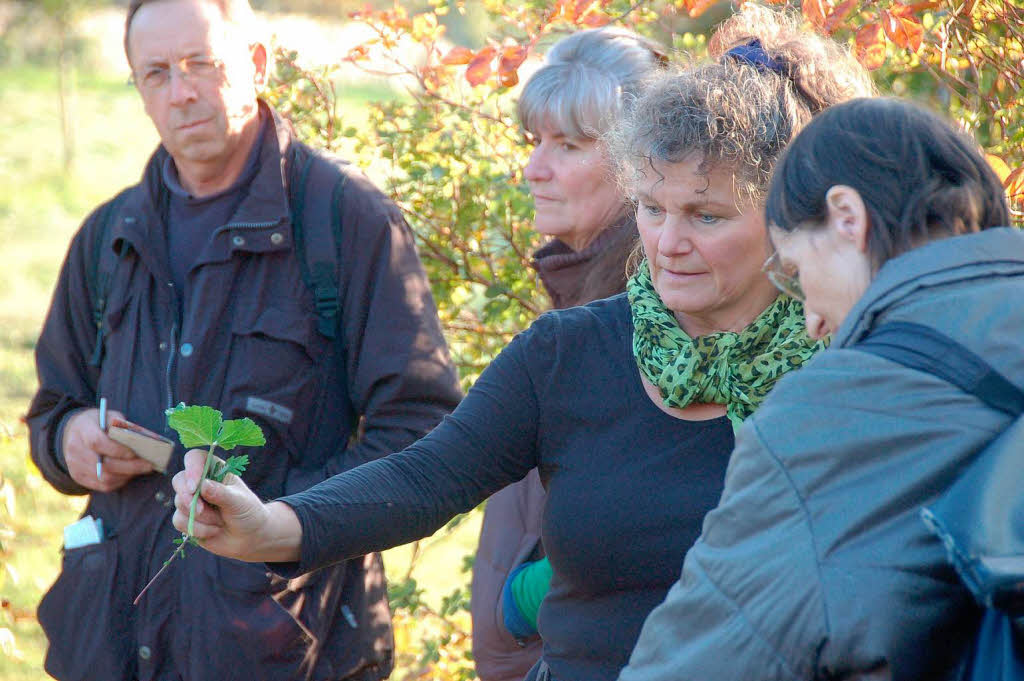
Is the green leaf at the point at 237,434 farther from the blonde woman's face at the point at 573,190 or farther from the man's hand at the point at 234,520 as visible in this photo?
the blonde woman's face at the point at 573,190

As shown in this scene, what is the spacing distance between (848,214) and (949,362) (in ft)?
0.84

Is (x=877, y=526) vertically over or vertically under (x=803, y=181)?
under

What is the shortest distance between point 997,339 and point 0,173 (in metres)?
13.0

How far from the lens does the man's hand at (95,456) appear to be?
280 centimetres

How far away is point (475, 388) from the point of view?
2.18 m

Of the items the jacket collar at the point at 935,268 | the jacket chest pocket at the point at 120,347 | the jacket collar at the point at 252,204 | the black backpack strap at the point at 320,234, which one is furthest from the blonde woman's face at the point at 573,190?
the jacket collar at the point at 935,268

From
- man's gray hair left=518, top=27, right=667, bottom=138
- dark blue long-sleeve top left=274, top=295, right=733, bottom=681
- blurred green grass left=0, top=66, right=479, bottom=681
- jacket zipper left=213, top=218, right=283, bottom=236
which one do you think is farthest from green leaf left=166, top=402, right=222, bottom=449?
blurred green grass left=0, top=66, right=479, bottom=681

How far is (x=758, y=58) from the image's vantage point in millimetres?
2191

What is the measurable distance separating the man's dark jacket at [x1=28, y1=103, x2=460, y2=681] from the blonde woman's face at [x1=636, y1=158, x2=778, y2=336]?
0.89 meters

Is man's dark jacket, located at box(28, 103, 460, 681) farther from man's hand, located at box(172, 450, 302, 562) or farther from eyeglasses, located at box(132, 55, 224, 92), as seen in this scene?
man's hand, located at box(172, 450, 302, 562)

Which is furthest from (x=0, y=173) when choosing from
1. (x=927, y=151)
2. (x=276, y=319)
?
(x=927, y=151)

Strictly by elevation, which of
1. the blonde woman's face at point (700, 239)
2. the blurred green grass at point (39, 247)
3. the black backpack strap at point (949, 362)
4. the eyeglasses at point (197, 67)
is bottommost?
the blurred green grass at point (39, 247)

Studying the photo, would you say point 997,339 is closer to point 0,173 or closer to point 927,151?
point 927,151

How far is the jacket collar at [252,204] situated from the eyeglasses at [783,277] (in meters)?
1.46
